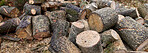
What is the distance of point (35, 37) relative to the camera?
9.83 ft

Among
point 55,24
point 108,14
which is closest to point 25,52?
point 55,24

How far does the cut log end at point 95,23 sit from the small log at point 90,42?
15.9 inches

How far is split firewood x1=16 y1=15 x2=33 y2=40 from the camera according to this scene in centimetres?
293

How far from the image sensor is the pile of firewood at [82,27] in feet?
6.97

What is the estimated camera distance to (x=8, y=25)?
311 centimetres

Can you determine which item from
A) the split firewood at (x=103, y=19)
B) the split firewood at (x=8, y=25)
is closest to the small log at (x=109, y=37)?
the split firewood at (x=103, y=19)

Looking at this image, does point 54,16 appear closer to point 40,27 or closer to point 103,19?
point 40,27

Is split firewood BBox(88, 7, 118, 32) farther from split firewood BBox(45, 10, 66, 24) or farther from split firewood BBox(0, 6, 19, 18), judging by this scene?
split firewood BBox(0, 6, 19, 18)

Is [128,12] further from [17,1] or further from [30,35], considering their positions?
[17,1]

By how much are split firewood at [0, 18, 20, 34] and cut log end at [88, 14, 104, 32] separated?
7.30ft

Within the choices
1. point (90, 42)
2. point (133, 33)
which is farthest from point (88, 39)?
point (133, 33)

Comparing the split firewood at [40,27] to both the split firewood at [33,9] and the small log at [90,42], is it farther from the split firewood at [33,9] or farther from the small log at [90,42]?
the small log at [90,42]

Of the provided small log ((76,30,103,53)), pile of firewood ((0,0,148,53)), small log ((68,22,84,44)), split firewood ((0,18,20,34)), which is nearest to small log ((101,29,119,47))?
pile of firewood ((0,0,148,53))

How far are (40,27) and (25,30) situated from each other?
0.44 meters
